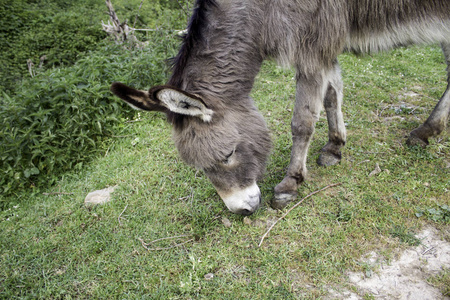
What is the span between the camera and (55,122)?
398 cm

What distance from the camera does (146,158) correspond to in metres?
3.94

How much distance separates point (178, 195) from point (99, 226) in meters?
0.89

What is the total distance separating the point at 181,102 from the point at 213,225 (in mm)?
1335

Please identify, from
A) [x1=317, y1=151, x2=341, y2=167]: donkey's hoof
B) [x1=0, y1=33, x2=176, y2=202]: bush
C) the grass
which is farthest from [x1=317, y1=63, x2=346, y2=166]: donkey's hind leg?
[x1=0, y1=33, x2=176, y2=202]: bush

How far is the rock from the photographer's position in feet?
11.1

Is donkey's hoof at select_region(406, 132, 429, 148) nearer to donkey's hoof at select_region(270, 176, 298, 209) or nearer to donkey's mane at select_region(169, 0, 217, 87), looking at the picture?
donkey's hoof at select_region(270, 176, 298, 209)

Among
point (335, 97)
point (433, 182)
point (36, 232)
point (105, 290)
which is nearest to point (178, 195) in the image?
point (105, 290)

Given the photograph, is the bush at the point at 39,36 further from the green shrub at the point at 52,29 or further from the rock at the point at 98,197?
the rock at the point at 98,197

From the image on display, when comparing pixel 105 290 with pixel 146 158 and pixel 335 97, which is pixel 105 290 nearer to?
pixel 146 158

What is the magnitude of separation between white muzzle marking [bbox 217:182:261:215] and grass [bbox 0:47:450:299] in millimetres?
251

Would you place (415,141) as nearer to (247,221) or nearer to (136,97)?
(247,221)

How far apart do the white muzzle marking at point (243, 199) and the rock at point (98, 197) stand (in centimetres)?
162

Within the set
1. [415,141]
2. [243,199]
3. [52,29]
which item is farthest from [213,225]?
[52,29]

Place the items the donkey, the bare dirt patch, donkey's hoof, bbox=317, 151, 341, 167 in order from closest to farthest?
1. the bare dirt patch
2. the donkey
3. donkey's hoof, bbox=317, 151, 341, 167
